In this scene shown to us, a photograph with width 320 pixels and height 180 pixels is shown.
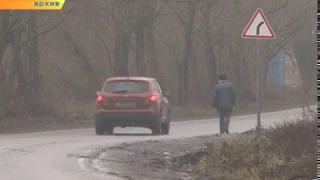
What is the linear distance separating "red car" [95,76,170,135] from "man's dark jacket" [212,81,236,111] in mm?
1650

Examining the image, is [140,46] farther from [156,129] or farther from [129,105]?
[129,105]

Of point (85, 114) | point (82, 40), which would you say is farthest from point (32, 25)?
point (82, 40)

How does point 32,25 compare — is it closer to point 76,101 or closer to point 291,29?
point 76,101

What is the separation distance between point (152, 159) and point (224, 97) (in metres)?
7.59

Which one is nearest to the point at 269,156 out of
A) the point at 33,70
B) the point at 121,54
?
the point at 33,70

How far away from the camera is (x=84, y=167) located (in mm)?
14625

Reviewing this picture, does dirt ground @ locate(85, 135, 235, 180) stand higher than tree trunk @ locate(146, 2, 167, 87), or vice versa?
tree trunk @ locate(146, 2, 167, 87)

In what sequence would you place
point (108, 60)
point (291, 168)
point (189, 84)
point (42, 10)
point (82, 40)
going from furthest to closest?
point (189, 84) < point (108, 60) < point (82, 40) < point (42, 10) < point (291, 168)

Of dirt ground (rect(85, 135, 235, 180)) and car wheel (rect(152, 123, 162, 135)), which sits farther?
car wheel (rect(152, 123, 162, 135))

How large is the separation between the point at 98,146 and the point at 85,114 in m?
17.5

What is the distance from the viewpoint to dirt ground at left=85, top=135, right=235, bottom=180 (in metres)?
14.1

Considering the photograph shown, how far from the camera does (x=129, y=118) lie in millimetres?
23594

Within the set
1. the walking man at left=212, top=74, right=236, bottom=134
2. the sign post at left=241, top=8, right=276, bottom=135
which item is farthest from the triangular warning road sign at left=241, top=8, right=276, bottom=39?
the walking man at left=212, top=74, right=236, bottom=134

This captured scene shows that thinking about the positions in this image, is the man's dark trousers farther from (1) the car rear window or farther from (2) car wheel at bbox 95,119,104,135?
(2) car wheel at bbox 95,119,104,135
